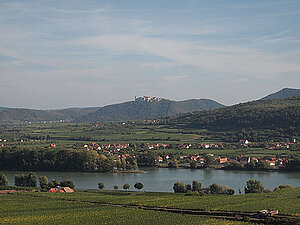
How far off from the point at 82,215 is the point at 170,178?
2904 centimetres

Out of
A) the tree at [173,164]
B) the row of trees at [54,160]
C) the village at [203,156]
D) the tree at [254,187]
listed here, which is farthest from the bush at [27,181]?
the tree at [254,187]

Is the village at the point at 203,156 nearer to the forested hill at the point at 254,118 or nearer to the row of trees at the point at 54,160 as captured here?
the row of trees at the point at 54,160

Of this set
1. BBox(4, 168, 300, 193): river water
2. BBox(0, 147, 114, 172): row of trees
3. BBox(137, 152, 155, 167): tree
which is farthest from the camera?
BBox(137, 152, 155, 167): tree

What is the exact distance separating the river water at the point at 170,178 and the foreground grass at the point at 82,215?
17.1 metres

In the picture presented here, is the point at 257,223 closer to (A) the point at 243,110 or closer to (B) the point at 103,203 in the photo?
(B) the point at 103,203

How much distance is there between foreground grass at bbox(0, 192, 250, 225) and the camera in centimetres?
2098

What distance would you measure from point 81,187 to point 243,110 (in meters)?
79.1

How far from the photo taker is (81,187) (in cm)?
4584

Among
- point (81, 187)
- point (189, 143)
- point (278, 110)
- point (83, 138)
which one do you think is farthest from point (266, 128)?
point (81, 187)

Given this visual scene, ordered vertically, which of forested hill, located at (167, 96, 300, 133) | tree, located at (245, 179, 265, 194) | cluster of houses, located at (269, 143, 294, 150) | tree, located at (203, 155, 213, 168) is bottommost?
tree, located at (245, 179, 265, 194)

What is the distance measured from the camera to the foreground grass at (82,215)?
2098 centimetres

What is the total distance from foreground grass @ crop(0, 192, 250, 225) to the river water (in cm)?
1709

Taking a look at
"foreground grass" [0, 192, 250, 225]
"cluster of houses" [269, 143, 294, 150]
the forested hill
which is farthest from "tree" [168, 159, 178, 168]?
the forested hill

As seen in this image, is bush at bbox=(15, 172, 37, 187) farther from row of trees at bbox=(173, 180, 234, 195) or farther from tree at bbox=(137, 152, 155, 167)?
tree at bbox=(137, 152, 155, 167)
